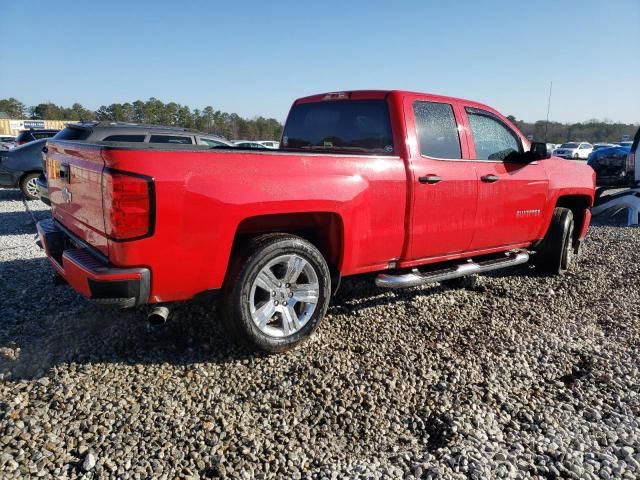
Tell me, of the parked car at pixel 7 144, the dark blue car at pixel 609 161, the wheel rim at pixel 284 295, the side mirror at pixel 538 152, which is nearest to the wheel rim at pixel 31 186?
the parked car at pixel 7 144

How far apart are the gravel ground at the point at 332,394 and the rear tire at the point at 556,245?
112 cm

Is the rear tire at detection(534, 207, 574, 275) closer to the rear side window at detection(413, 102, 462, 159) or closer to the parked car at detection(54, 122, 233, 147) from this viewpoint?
the rear side window at detection(413, 102, 462, 159)

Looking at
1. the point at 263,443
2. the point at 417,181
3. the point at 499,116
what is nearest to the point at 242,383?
the point at 263,443

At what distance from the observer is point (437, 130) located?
4.11 meters

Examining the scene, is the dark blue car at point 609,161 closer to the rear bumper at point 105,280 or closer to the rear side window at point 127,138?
the rear side window at point 127,138

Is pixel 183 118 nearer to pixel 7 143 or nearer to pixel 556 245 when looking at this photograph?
pixel 7 143

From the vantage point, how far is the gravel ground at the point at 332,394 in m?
2.33

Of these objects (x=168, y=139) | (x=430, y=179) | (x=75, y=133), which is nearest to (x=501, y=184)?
(x=430, y=179)

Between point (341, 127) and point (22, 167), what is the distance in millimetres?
8844

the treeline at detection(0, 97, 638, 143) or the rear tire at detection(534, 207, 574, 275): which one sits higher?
the treeline at detection(0, 97, 638, 143)

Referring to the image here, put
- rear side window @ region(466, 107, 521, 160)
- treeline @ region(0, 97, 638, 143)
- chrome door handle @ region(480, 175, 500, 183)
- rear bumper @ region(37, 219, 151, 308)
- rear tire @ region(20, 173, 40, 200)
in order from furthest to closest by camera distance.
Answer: treeline @ region(0, 97, 638, 143)
rear tire @ region(20, 173, 40, 200)
rear side window @ region(466, 107, 521, 160)
chrome door handle @ region(480, 175, 500, 183)
rear bumper @ region(37, 219, 151, 308)

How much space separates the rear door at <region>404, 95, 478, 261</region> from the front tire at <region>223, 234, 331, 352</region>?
98 cm

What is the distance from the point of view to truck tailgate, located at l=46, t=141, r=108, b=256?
2.73m

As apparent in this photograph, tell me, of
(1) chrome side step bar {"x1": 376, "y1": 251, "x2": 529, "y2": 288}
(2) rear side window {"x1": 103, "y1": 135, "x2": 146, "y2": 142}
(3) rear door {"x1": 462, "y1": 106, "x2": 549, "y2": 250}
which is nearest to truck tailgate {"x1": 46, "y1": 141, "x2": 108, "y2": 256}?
(1) chrome side step bar {"x1": 376, "y1": 251, "x2": 529, "y2": 288}
